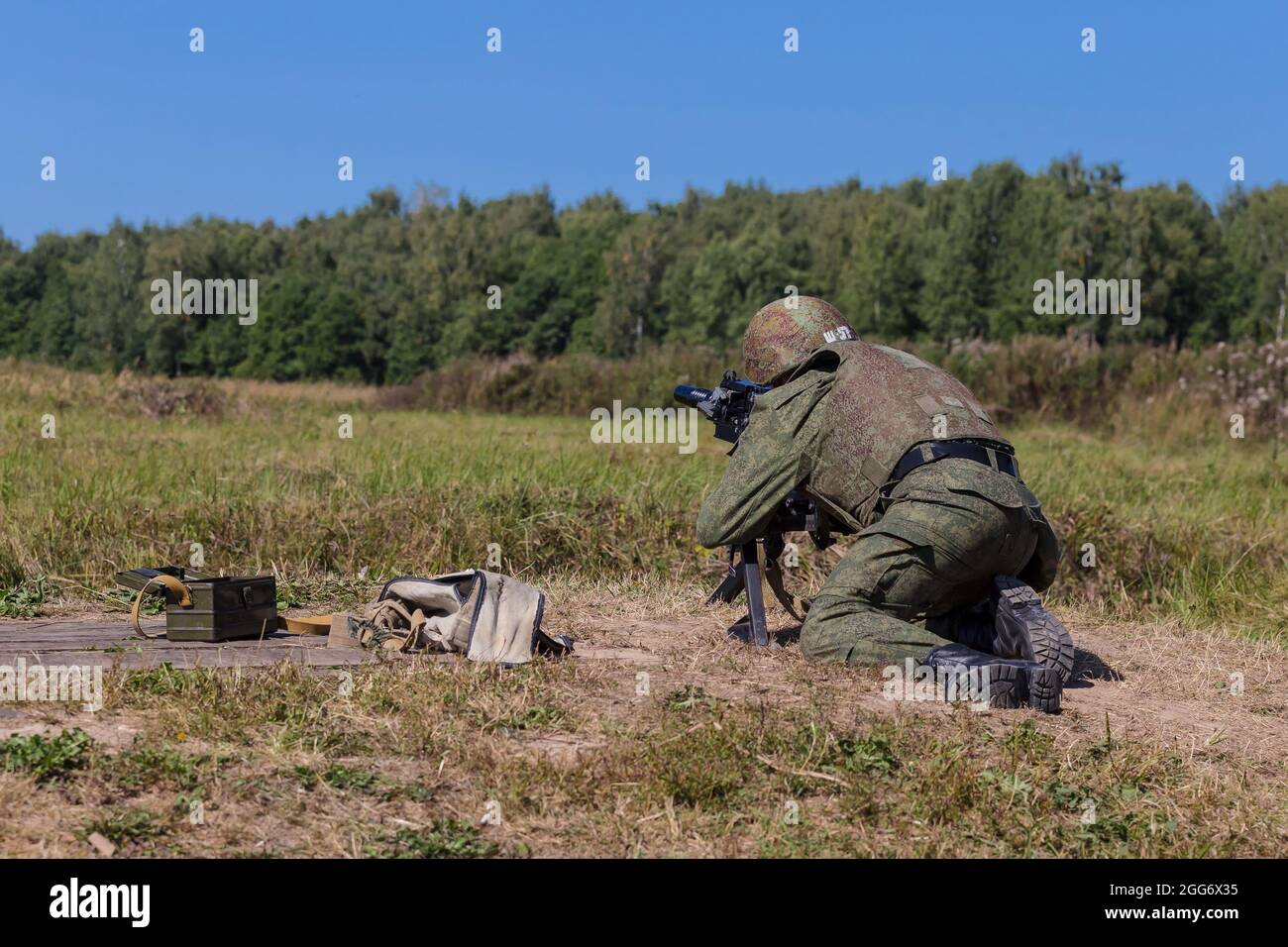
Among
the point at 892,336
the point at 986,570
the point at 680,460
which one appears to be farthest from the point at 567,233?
the point at 986,570

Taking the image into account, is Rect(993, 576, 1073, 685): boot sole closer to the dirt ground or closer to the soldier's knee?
the dirt ground

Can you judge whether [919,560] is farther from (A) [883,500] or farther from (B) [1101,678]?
(B) [1101,678]

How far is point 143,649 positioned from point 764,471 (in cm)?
272

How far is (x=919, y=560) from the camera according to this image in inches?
219

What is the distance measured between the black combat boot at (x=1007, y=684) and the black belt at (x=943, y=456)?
34.4 inches

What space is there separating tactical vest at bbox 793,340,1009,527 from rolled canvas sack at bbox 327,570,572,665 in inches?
54.4

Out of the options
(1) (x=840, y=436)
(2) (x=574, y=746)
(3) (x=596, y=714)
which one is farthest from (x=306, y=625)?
(1) (x=840, y=436)

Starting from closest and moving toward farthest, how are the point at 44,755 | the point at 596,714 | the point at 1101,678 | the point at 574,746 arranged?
the point at 44,755, the point at 574,746, the point at 596,714, the point at 1101,678

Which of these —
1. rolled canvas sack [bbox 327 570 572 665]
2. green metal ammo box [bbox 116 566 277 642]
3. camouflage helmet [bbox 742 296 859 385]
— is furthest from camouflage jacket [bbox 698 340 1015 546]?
green metal ammo box [bbox 116 566 277 642]

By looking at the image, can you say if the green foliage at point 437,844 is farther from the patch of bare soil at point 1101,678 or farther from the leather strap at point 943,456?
the leather strap at point 943,456

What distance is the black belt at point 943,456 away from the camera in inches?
220

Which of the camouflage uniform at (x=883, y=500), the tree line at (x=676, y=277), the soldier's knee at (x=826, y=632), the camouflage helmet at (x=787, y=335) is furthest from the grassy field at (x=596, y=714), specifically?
the tree line at (x=676, y=277)
